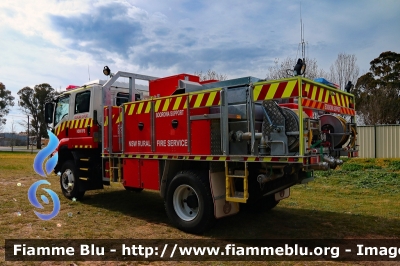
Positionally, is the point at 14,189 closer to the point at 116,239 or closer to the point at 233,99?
the point at 116,239

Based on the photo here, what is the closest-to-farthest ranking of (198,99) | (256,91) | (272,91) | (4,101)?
(272,91)
(256,91)
(198,99)
(4,101)

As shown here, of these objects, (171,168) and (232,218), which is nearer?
(171,168)

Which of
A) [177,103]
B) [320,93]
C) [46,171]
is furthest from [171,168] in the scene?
[46,171]

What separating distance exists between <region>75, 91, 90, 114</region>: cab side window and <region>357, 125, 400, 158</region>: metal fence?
14.9m

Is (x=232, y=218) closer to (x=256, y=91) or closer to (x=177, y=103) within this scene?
(x=177, y=103)

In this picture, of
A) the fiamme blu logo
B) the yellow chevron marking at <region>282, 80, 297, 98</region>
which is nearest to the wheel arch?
the yellow chevron marking at <region>282, 80, 297, 98</region>

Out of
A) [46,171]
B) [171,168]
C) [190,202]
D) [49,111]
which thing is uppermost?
[49,111]

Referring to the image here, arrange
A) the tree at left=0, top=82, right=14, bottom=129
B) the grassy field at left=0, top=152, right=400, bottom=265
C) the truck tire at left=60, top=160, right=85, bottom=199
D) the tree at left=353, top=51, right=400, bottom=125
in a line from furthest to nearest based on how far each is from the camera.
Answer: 1. the tree at left=0, top=82, right=14, bottom=129
2. the tree at left=353, top=51, right=400, bottom=125
3. the truck tire at left=60, top=160, right=85, bottom=199
4. the grassy field at left=0, top=152, right=400, bottom=265

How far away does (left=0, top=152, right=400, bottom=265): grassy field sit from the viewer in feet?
19.9

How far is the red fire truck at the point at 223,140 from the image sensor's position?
16.6ft

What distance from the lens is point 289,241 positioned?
18.6 ft

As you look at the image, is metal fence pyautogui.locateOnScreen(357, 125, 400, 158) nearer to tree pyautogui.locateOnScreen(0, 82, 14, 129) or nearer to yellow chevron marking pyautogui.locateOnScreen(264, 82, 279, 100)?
yellow chevron marking pyautogui.locateOnScreen(264, 82, 279, 100)

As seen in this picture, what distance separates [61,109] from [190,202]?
5.62m

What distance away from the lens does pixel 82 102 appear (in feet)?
29.5
